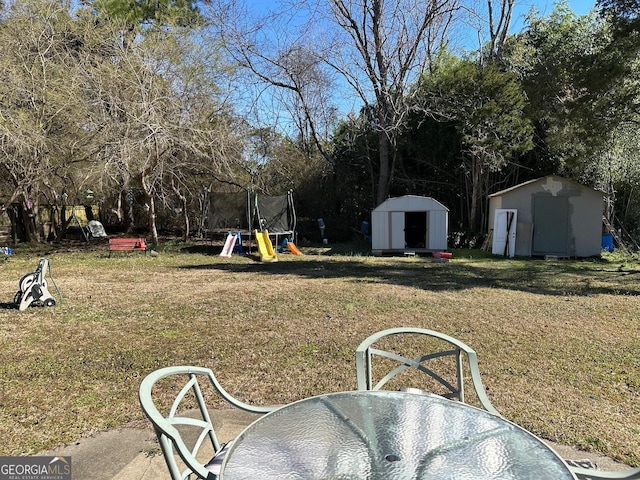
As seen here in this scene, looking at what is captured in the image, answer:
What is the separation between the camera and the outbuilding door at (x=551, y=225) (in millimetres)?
12742

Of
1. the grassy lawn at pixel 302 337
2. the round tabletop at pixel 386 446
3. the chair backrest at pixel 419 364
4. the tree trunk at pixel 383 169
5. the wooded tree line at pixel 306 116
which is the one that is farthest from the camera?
the tree trunk at pixel 383 169

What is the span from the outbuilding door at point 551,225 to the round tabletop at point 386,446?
1257 cm

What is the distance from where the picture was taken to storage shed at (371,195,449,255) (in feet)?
44.8

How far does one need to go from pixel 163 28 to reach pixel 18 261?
8416mm

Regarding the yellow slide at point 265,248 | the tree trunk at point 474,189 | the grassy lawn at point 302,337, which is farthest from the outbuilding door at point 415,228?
the grassy lawn at point 302,337

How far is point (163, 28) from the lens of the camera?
1411 cm

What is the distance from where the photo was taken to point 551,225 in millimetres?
12859

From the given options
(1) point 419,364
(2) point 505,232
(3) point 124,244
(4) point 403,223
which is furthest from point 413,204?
(1) point 419,364

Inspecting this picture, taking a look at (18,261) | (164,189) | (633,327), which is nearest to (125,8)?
(164,189)

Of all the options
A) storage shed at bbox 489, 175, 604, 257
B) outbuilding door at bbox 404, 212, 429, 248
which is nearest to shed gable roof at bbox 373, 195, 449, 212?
outbuilding door at bbox 404, 212, 429, 248

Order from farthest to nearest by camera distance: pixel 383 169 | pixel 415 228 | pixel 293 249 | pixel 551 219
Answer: pixel 383 169
pixel 415 228
pixel 293 249
pixel 551 219

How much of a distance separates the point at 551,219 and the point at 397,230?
4504 mm

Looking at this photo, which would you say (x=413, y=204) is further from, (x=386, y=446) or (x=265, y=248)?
(x=386, y=446)

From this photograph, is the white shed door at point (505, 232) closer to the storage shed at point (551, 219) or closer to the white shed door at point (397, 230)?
the storage shed at point (551, 219)
